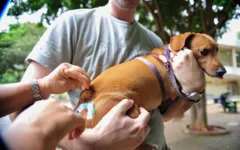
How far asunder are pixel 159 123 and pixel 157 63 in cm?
20

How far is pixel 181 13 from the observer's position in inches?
50.4

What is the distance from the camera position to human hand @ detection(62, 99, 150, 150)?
46cm

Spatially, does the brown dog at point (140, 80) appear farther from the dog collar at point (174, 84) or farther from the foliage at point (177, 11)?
the foliage at point (177, 11)

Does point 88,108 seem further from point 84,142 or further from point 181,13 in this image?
point 181,13

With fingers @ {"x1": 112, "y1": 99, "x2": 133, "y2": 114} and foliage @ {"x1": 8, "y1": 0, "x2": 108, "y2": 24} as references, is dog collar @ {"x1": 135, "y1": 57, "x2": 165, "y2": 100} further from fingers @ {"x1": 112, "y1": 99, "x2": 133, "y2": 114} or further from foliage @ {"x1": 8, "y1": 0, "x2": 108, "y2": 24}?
foliage @ {"x1": 8, "y1": 0, "x2": 108, "y2": 24}

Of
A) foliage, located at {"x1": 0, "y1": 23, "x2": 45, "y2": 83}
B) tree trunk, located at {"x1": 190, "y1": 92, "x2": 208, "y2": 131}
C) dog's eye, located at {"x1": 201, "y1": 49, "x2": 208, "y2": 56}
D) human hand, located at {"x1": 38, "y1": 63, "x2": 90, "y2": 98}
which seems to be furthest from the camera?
tree trunk, located at {"x1": 190, "y1": 92, "x2": 208, "y2": 131}

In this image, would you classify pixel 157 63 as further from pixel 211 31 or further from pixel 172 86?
pixel 211 31

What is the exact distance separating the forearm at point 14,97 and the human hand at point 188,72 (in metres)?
0.44

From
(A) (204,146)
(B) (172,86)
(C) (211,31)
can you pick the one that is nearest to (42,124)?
(B) (172,86)

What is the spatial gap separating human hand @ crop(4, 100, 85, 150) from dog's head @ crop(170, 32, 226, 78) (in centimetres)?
52

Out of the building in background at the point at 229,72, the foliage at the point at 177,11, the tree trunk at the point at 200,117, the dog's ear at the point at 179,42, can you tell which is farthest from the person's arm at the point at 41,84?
the tree trunk at the point at 200,117

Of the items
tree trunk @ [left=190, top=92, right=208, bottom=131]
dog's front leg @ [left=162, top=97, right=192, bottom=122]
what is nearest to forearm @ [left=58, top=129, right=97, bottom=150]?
dog's front leg @ [left=162, top=97, right=192, bottom=122]

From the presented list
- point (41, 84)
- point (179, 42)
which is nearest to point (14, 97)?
point (41, 84)

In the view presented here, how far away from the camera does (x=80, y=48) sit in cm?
66
